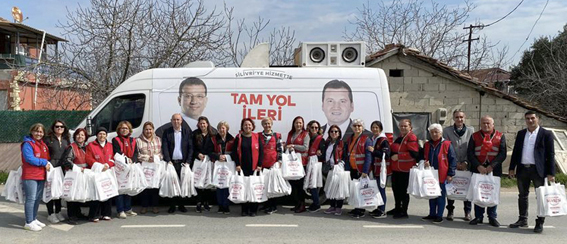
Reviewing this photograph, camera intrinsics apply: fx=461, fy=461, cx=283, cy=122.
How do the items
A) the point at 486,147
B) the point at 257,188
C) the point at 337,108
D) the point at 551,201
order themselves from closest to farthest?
the point at 551,201
the point at 486,147
the point at 257,188
the point at 337,108

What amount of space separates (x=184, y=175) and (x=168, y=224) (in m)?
0.84

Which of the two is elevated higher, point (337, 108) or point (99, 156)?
point (337, 108)

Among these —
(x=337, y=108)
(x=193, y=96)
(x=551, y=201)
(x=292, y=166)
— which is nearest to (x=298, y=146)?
(x=292, y=166)

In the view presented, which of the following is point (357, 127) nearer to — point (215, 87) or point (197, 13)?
point (215, 87)

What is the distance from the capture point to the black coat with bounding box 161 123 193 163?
7129 mm

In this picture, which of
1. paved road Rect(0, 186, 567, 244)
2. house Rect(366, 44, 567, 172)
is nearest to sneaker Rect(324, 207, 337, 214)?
paved road Rect(0, 186, 567, 244)

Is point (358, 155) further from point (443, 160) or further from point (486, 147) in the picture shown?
point (486, 147)

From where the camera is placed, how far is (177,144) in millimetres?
7195

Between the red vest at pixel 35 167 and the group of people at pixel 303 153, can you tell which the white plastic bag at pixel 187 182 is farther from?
the red vest at pixel 35 167

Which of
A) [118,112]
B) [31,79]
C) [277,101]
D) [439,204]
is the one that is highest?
[31,79]

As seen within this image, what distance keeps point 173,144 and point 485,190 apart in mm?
4593

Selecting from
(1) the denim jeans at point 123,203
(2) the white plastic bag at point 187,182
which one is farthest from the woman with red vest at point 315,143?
(1) the denim jeans at point 123,203

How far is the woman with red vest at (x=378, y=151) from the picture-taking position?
6.78m

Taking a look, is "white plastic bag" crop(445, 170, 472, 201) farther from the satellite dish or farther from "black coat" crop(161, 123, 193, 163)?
the satellite dish
